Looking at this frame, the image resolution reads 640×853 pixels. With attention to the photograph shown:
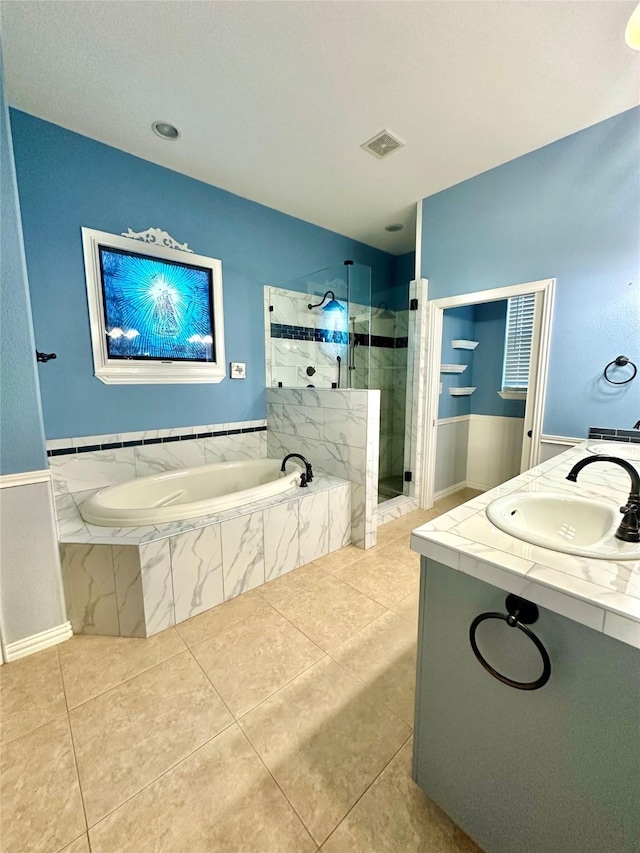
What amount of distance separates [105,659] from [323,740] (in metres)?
1.10

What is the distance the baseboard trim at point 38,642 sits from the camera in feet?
5.16

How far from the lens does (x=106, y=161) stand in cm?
226

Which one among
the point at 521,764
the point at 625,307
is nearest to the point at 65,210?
the point at 521,764

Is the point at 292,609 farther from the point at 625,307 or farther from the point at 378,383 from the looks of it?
the point at 625,307

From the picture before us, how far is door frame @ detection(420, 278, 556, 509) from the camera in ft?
7.91

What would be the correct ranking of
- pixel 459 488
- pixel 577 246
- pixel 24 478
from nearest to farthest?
pixel 24 478, pixel 577 246, pixel 459 488

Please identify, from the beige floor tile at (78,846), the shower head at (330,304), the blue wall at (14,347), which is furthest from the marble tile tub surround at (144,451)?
the beige floor tile at (78,846)

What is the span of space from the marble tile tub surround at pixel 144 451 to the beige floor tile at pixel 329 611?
4.81 ft

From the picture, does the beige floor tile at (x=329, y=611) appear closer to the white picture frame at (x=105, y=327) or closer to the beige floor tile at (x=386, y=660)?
the beige floor tile at (x=386, y=660)

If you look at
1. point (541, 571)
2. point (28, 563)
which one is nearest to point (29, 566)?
point (28, 563)

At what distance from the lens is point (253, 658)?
5.19ft

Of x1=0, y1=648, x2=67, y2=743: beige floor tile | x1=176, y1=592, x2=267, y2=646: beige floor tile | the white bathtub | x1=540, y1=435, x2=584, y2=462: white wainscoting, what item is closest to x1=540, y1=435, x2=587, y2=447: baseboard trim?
x1=540, y1=435, x2=584, y2=462: white wainscoting

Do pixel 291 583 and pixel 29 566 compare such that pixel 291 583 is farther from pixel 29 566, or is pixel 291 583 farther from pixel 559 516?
pixel 559 516

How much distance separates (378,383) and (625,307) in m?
1.86
